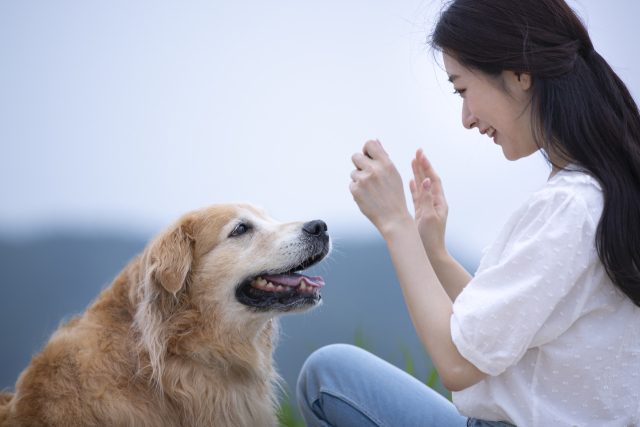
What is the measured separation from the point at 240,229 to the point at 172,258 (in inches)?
13.3

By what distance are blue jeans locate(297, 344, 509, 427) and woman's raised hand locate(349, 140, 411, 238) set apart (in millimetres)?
581

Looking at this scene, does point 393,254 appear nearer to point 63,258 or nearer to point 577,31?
point 577,31

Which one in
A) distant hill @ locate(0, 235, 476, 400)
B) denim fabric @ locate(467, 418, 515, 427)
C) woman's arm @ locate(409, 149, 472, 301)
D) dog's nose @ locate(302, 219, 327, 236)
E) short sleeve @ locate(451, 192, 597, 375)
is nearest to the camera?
short sleeve @ locate(451, 192, 597, 375)

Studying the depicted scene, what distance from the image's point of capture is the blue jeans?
137 cm

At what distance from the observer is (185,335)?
167cm

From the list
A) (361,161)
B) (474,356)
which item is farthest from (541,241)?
(361,161)

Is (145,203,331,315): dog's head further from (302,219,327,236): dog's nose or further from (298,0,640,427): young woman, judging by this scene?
(298,0,640,427): young woman

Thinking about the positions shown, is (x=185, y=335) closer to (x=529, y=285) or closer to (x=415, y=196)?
(x=415, y=196)

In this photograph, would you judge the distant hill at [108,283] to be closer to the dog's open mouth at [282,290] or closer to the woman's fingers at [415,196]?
the dog's open mouth at [282,290]

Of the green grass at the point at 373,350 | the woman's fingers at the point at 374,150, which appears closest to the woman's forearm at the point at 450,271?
the woman's fingers at the point at 374,150

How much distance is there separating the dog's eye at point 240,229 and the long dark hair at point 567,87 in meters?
1.13

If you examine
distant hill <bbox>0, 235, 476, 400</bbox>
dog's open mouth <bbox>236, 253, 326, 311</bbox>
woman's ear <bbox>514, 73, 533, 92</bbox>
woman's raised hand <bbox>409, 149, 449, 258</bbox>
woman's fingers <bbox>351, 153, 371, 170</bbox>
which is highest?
woman's ear <bbox>514, 73, 533, 92</bbox>

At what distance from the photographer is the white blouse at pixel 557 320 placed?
903mm

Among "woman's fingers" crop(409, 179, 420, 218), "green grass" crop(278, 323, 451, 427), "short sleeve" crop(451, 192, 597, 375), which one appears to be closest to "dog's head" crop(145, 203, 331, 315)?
"woman's fingers" crop(409, 179, 420, 218)
